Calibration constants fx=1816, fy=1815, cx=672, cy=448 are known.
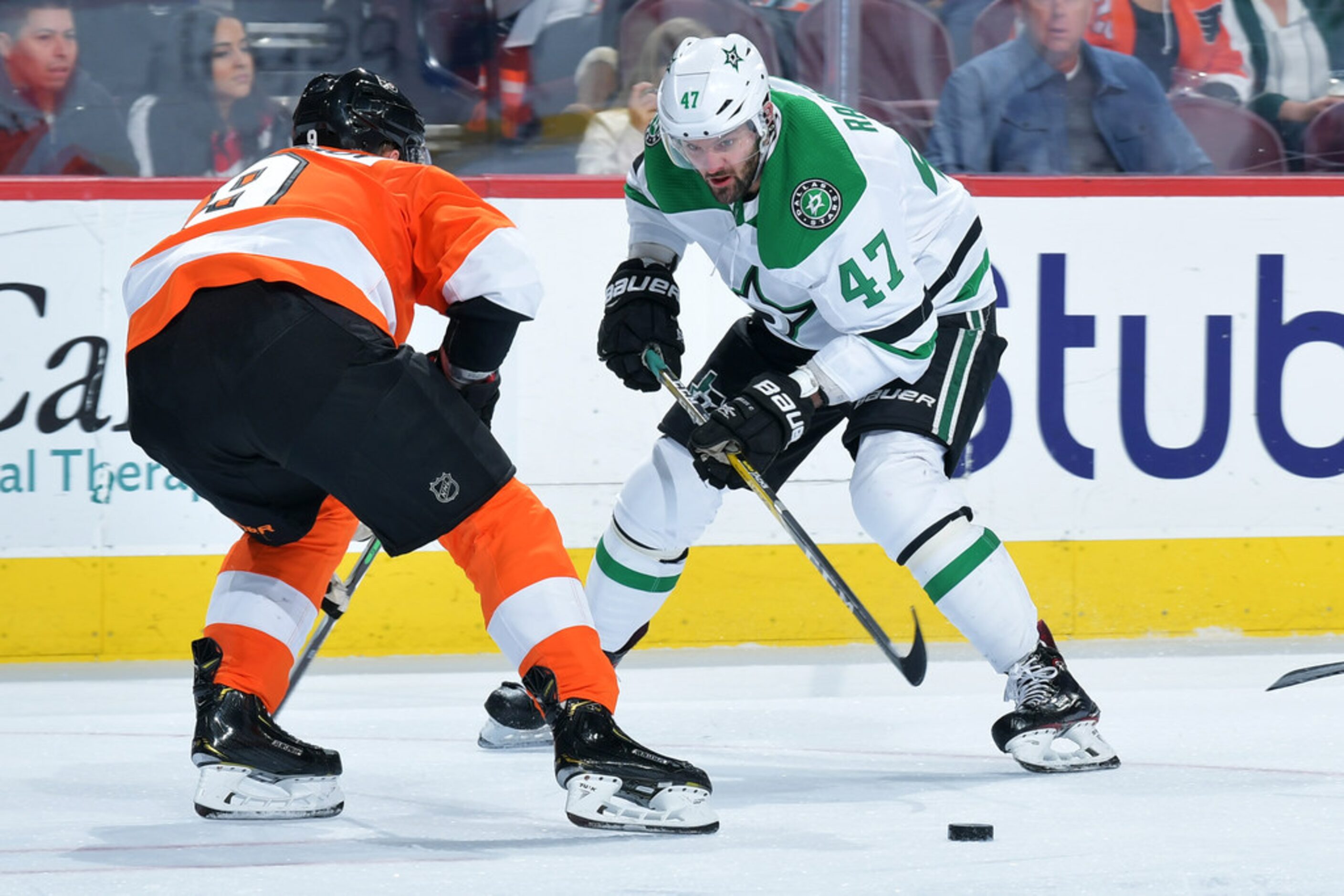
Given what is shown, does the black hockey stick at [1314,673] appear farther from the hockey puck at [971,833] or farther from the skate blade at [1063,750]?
the hockey puck at [971,833]

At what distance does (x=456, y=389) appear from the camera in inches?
101

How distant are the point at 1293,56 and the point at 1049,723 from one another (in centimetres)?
225

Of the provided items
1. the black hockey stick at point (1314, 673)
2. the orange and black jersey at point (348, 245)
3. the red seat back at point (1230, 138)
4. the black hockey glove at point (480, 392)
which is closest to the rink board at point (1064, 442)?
the red seat back at point (1230, 138)

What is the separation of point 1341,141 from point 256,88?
8.53ft

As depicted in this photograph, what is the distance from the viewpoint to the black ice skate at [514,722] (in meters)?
3.20

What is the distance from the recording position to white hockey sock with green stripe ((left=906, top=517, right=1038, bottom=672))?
9.62ft

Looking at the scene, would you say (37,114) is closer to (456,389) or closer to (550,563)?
(456,389)

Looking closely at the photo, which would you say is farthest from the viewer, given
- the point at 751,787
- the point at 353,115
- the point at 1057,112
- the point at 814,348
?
the point at 1057,112

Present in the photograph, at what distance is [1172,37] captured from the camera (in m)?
4.41

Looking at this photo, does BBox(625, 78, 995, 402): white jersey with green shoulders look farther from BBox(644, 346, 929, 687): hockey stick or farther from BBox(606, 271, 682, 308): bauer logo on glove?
BBox(644, 346, 929, 687): hockey stick

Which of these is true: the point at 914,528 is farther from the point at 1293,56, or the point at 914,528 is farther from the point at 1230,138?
the point at 1293,56

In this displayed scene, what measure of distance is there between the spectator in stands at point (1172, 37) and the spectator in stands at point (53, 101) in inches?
91.2

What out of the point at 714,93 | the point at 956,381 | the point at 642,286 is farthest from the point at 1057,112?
the point at 714,93

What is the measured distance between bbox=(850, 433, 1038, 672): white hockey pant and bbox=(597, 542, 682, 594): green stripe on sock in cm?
40
